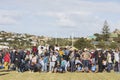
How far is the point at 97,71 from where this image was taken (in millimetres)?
26703

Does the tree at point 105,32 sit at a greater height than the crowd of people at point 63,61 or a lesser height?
greater

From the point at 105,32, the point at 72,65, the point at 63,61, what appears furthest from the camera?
the point at 105,32

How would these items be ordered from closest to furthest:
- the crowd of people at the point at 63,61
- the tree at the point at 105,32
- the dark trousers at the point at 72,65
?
the crowd of people at the point at 63,61, the dark trousers at the point at 72,65, the tree at the point at 105,32

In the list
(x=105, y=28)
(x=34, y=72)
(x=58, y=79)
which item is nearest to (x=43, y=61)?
(x=34, y=72)

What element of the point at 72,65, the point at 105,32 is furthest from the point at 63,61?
the point at 105,32

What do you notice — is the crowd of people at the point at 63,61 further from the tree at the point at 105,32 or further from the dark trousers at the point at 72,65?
the tree at the point at 105,32

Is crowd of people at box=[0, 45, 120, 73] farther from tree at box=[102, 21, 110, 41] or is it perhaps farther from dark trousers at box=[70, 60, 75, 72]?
tree at box=[102, 21, 110, 41]

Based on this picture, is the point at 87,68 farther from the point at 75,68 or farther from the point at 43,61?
the point at 43,61

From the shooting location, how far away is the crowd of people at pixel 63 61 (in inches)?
1023

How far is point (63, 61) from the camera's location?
2595 cm

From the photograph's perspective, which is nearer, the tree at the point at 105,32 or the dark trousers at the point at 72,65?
the dark trousers at the point at 72,65

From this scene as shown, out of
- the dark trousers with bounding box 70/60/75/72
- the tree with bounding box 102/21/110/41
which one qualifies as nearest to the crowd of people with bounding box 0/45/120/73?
the dark trousers with bounding box 70/60/75/72

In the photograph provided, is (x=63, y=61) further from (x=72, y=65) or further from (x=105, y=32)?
(x=105, y=32)

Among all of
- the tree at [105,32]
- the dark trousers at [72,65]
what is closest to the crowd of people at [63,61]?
the dark trousers at [72,65]
